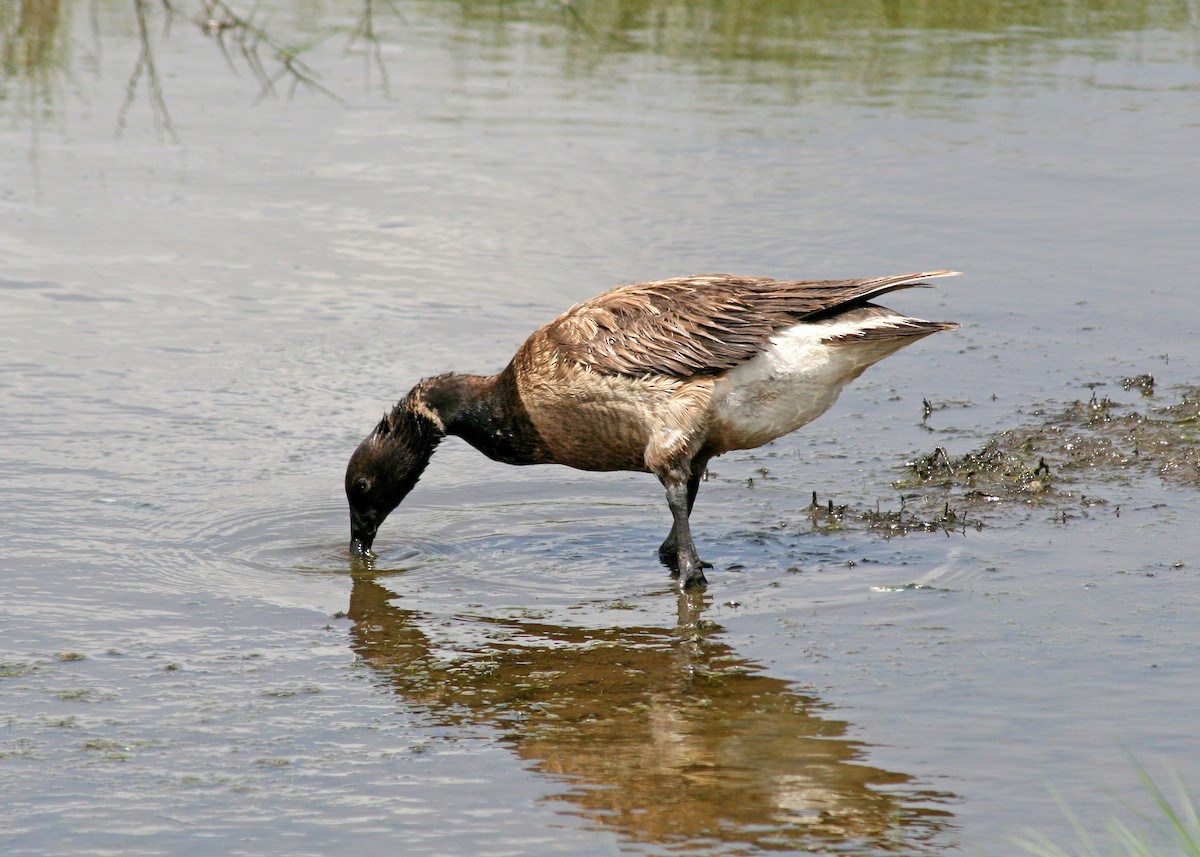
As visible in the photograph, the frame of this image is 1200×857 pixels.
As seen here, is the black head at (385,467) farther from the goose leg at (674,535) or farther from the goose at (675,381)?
the goose leg at (674,535)

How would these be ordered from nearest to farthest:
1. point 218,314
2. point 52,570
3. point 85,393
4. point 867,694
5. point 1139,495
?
point 867,694 < point 52,570 < point 1139,495 < point 85,393 < point 218,314

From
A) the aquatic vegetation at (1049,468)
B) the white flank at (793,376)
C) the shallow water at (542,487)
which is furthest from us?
the aquatic vegetation at (1049,468)

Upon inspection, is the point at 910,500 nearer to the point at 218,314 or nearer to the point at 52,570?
the point at 52,570

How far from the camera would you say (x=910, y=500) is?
24.6ft

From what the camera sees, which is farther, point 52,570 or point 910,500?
point 910,500

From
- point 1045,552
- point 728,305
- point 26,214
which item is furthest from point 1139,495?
point 26,214

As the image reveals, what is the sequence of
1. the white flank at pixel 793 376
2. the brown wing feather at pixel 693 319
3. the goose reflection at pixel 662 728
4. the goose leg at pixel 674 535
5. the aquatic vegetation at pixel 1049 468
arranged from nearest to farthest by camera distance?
the goose reflection at pixel 662 728
the white flank at pixel 793 376
the brown wing feather at pixel 693 319
the goose leg at pixel 674 535
the aquatic vegetation at pixel 1049 468

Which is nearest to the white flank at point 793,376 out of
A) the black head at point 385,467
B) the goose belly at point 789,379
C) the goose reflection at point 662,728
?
the goose belly at point 789,379

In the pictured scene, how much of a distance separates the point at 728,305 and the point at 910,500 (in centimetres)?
133

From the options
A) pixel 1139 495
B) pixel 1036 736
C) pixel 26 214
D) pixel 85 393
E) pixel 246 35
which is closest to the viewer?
pixel 1036 736

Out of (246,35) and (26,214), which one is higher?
(246,35)

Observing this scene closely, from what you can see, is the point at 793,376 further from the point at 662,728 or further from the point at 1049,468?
the point at 662,728

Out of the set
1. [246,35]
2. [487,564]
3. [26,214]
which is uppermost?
[246,35]

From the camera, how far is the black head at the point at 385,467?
7312 mm
